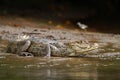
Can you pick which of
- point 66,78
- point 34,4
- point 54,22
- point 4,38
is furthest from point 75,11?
point 66,78

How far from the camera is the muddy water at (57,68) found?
7305 mm

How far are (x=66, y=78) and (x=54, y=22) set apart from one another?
910cm

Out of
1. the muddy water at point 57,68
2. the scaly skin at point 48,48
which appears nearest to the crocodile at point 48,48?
the scaly skin at point 48,48

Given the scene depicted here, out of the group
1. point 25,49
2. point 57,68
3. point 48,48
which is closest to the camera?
point 57,68

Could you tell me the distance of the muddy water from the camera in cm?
731

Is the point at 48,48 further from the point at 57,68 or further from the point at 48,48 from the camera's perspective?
the point at 57,68

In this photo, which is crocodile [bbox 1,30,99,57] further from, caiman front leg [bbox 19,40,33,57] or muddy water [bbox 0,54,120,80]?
muddy water [bbox 0,54,120,80]

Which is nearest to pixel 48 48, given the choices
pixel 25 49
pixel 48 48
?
pixel 48 48

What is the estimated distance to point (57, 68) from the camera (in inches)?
326

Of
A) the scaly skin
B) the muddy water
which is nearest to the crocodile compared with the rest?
the scaly skin

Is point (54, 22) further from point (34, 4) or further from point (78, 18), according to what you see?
point (34, 4)

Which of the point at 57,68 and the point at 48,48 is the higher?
the point at 48,48

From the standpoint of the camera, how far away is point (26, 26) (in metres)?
14.0

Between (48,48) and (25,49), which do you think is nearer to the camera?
(48,48)
